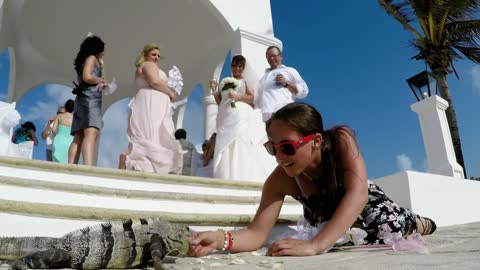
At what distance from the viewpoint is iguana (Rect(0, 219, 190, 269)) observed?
1.43 meters

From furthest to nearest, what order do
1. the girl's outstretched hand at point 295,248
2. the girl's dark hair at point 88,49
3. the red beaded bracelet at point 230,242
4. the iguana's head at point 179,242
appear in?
the girl's dark hair at point 88,49 < the red beaded bracelet at point 230,242 < the girl's outstretched hand at point 295,248 < the iguana's head at point 179,242

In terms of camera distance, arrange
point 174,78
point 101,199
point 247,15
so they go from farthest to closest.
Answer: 1. point 247,15
2. point 174,78
3. point 101,199

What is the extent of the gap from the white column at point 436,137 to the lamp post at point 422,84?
9.2 inches

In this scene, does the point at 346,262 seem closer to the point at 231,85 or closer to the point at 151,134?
the point at 151,134

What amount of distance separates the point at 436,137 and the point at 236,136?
15.1ft

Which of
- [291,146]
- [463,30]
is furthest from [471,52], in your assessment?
[291,146]

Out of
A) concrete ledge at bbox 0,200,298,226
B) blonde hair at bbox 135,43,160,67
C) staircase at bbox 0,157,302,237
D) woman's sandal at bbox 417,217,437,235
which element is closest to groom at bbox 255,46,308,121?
blonde hair at bbox 135,43,160,67

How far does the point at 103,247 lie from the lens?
1.49 m

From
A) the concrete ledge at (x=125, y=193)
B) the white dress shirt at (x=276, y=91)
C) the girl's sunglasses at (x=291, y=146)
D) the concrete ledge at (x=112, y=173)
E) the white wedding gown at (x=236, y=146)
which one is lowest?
the concrete ledge at (x=125, y=193)

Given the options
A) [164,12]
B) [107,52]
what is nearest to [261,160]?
[164,12]

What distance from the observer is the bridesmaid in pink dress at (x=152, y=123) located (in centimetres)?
428

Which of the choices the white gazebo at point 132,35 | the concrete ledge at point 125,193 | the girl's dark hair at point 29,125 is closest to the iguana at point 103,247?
the concrete ledge at point 125,193

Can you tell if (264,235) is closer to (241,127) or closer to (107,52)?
(241,127)

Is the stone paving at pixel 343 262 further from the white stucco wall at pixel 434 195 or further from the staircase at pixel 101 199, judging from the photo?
the white stucco wall at pixel 434 195
